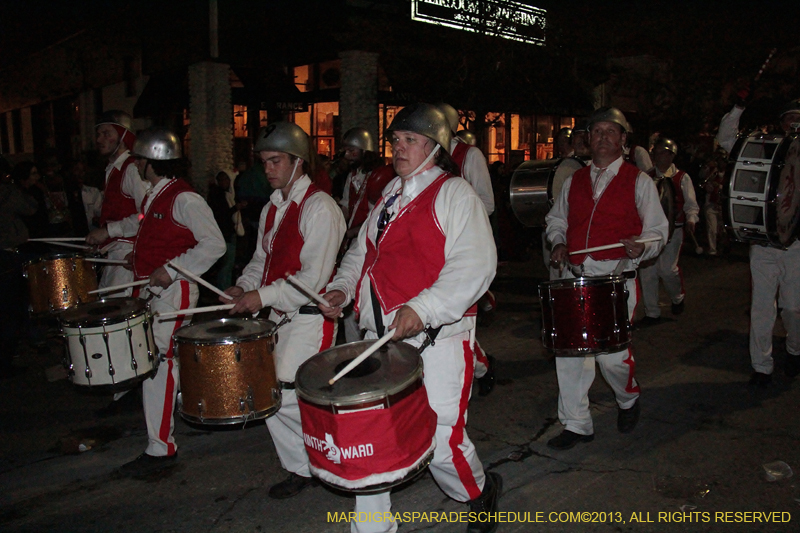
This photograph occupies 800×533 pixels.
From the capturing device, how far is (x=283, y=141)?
417cm

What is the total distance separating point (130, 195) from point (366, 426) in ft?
12.9

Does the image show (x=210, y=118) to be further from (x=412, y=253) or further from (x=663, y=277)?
(x=412, y=253)

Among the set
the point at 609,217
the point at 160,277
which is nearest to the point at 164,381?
the point at 160,277

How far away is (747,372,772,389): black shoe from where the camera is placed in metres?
6.05

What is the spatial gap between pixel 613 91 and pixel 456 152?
23757 mm

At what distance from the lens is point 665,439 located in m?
4.95

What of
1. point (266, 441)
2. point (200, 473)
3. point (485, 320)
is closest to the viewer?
point (200, 473)

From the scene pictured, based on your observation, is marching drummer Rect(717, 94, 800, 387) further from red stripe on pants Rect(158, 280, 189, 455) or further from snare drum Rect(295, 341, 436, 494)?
red stripe on pants Rect(158, 280, 189, 455)

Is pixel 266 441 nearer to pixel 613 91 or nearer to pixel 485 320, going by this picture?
pixel 485 320

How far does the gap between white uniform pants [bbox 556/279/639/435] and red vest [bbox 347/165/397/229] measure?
3.13m

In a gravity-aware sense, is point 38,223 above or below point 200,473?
above

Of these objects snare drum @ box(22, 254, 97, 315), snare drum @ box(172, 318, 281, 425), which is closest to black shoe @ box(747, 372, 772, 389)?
snare drum @ box(172, 318, 281, 425)

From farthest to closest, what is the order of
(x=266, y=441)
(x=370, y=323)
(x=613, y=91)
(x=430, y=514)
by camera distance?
(x=613, y=91) < (x=266, y=441) < (x=430, y=514) < (x=370, y=323)

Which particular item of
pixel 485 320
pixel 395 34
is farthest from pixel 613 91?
pixel 485 320
